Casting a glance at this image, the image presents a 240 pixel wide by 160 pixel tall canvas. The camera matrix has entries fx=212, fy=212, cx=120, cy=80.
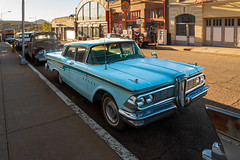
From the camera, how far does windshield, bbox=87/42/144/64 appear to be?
16.3 ft

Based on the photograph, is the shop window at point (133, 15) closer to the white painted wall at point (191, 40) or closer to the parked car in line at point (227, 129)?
the white painted wall at point (191, 40)

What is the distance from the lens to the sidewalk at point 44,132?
351 centimetres

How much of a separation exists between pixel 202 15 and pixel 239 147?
22.1 m

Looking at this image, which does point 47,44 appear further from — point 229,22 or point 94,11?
point 94,11

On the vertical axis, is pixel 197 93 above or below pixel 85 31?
below

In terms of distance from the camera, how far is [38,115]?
5125 millimetres

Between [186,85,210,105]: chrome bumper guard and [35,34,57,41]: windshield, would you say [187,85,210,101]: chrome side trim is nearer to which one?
[186,85,210,105]: chrome bumper guard

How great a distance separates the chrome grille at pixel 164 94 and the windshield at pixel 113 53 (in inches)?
64.9

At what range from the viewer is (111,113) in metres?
4.30

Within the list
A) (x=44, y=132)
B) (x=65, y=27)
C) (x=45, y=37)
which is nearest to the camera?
(x=44, y=132)

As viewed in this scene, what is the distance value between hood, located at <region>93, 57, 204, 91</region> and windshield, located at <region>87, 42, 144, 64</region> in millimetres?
306

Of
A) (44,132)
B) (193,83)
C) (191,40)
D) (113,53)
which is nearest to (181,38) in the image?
(191,40)

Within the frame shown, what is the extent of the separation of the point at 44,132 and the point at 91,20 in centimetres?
3935

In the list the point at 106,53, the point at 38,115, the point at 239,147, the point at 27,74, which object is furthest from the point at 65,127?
the point at 27,74
